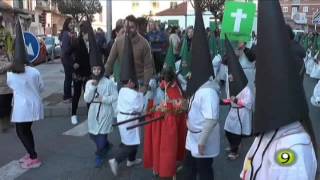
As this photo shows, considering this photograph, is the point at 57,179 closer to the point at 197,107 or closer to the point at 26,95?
the point at 26,95

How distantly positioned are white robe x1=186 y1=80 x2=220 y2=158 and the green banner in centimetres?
319

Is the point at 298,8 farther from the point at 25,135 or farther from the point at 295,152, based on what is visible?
the point at 295,152

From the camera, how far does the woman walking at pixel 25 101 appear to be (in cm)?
662

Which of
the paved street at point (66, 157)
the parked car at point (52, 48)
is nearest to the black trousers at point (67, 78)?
the paved street at point (66, 157)

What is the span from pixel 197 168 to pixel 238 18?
352 centimetres

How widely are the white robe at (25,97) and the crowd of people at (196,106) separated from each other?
13 millimetres

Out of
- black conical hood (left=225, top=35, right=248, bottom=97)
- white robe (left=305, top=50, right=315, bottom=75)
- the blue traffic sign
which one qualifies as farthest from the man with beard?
white robe (left=305, top=50, right=315, bottom=75)

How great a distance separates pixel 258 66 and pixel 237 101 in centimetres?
424

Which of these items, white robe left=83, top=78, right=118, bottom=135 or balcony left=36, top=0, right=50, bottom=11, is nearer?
white robe left=83, top=78, right=118, bottom=135

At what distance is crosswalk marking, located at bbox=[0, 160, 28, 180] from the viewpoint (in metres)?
6.30

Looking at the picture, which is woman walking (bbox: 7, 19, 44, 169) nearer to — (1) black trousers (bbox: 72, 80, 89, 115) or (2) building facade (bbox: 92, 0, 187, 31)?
(1) black trousers (bbox: 72, 80, 89, 115)

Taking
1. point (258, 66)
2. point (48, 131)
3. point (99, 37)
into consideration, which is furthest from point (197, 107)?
point (99, 37)

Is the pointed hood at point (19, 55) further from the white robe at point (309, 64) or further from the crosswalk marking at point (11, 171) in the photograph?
→ the white robe at point (309, 64)

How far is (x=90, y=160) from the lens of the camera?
7051 mm
